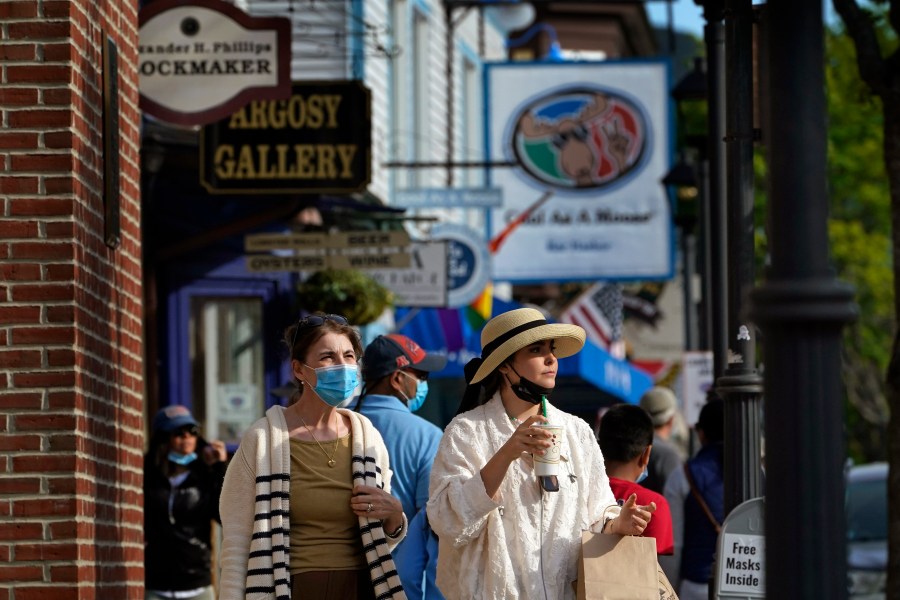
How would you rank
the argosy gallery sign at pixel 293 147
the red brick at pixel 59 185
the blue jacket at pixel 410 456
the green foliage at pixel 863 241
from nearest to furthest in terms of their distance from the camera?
the red brick at pixel 59 185
the blue jacket at pixel 410 456
the argosy gallery sign at pixel 293 147
the green foliage at pixel 863 241

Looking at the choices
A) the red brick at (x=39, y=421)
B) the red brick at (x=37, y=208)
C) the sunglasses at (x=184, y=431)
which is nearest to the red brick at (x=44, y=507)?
the red brick at (x=39, y=421)

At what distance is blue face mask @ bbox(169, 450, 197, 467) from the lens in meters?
11.0

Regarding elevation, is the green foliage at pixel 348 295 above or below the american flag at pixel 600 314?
below

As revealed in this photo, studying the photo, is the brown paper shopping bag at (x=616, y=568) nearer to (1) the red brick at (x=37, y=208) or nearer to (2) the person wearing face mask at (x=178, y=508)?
(1) the red brick at (x=37, y=208)

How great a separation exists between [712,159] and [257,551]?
16.0 ft

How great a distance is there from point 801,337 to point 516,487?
229 centimetres

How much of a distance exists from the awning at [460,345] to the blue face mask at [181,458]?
784 cm

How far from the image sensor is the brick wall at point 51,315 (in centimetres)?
735

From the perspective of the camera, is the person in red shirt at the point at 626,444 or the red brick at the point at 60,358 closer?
the red brick at the point at 60,358

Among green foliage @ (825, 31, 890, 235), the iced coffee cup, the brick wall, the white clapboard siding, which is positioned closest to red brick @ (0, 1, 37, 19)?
the brick wall

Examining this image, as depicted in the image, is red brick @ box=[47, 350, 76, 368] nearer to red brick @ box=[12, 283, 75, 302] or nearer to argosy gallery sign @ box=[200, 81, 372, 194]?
red brick @ box=[12, 283, 75, 302]

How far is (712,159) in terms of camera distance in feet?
34.1

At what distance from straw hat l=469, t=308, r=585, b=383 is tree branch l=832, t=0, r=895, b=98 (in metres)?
4.98

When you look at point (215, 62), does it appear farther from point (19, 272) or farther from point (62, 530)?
point (62, 530)
